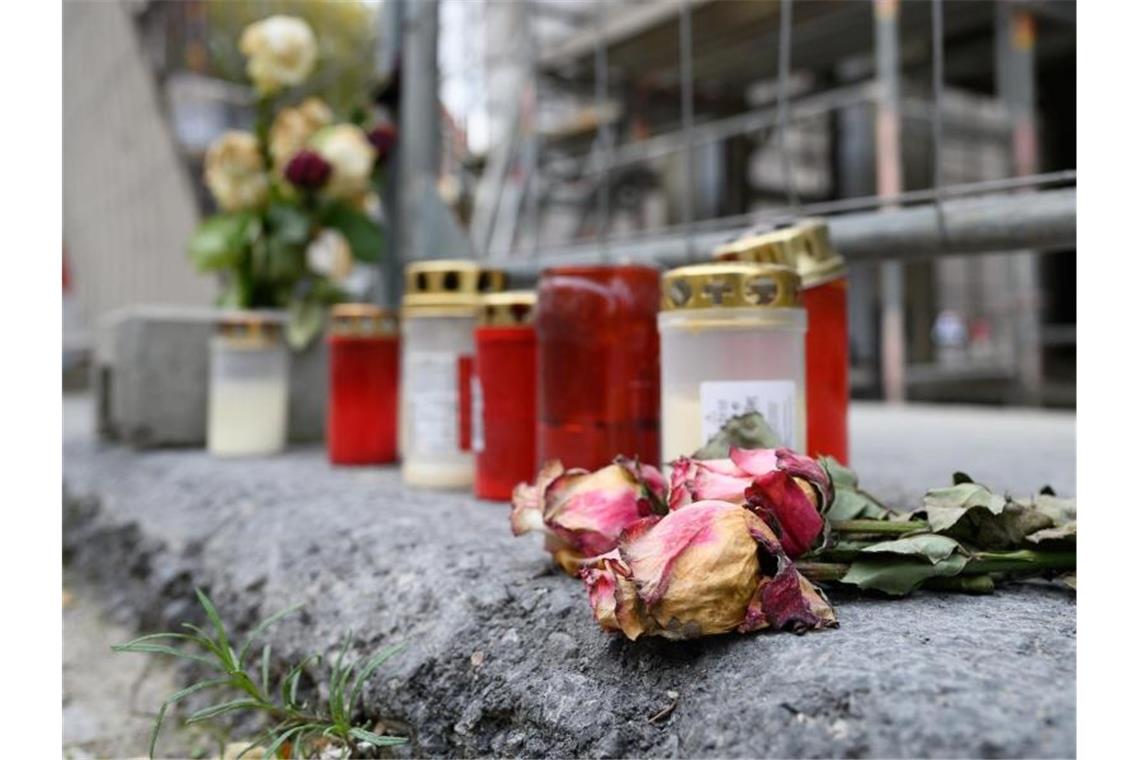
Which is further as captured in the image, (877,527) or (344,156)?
(344,156)

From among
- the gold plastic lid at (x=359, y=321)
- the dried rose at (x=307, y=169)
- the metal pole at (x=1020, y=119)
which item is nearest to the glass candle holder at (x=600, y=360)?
the gold plastic lid at (x=359, y=321)

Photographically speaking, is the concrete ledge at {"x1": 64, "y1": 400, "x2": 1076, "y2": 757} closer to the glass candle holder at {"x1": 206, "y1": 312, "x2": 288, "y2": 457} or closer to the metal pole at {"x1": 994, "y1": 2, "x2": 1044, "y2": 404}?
the glass candle holder at {"x1": 206, "y1": 312, "x2": 288, "y2": 457}

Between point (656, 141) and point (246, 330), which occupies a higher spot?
point (656, 141)

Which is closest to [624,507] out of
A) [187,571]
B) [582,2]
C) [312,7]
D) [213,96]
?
[187,571]

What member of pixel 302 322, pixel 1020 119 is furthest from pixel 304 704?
pixel 1020 119

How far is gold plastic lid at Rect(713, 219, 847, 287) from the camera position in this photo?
27.6 inches

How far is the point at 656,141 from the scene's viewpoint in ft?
13.0

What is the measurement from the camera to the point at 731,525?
44 cm

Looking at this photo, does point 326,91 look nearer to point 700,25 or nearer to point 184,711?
point 184,711

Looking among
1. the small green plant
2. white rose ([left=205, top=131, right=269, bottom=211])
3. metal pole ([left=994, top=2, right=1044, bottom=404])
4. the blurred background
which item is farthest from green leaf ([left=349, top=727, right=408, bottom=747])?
metal pole ([left=994, top=2, right=1044, bottom=404])

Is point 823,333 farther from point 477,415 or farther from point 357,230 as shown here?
point 357,230

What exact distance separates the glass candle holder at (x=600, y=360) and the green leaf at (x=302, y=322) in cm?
78

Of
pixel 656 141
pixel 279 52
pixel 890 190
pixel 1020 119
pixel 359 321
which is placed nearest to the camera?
pixel 359 321

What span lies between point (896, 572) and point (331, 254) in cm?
139
